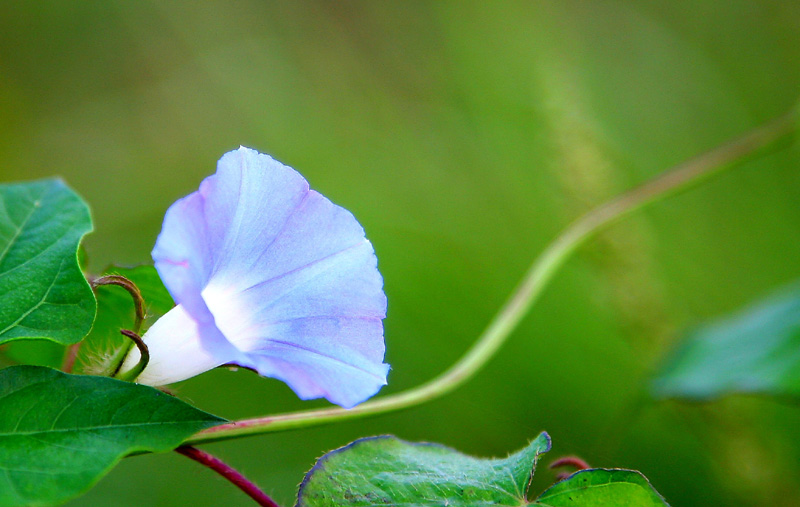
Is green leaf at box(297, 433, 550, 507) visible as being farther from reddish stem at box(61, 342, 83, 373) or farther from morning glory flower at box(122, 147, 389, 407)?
reddish stem at box(61, 342, 83, 373)

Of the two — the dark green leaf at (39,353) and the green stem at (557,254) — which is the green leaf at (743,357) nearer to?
the green stem at (557,254)

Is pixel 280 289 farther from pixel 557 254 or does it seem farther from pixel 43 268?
pixel 557 254

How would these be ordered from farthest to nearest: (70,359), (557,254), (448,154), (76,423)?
(448,154) < (557,254) < (70,359) < (76,423)

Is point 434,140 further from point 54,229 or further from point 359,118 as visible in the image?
point 54,229

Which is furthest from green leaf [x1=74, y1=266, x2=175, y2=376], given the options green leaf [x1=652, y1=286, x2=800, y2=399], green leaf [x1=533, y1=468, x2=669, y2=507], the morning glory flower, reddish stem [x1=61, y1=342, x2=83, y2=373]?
green leaf [x1=652, y1=286, x2=800, y2=399]

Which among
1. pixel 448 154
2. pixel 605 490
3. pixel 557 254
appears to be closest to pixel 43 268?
pixel 605 490
